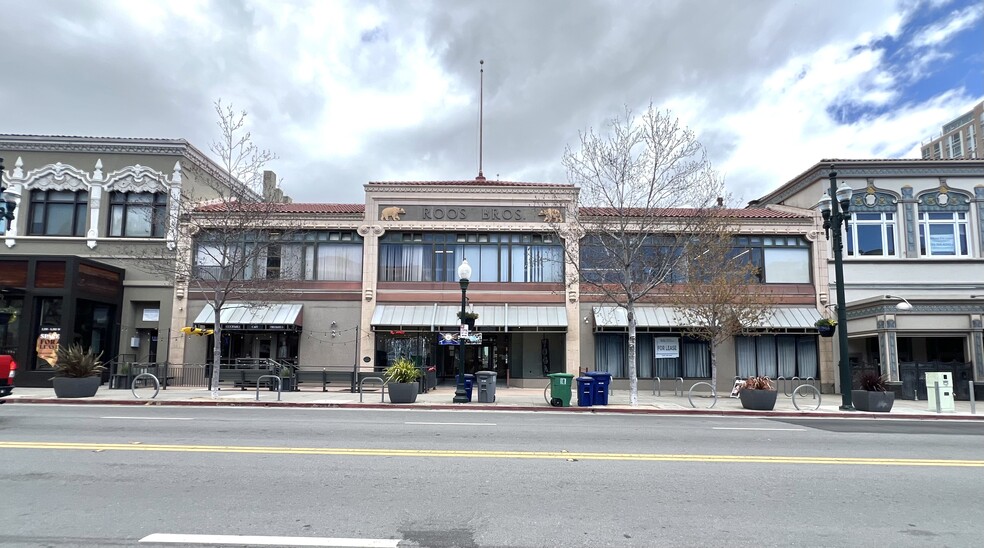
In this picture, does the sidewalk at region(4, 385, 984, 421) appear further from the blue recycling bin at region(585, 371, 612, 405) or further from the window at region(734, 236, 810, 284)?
the window at region(734, 236, 810, 284)

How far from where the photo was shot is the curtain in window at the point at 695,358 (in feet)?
81.7

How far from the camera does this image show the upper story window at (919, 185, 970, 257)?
25125 mm

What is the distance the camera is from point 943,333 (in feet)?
70.8

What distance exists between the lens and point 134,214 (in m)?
25.6

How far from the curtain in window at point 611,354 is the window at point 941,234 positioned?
13.3 metres

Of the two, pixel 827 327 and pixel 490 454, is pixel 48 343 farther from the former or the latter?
pixel 827 327

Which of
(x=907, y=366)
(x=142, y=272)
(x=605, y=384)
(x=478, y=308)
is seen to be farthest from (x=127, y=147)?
(x=907, y=366)

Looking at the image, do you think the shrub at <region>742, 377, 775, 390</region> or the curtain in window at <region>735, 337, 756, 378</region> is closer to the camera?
the shrub at <region>742, 377, 775, 390</region>

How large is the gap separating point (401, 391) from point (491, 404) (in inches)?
105

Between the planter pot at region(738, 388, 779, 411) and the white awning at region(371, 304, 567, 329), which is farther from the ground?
the white awning at region(371, 304, 567, 329)

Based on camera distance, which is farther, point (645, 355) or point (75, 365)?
point (645, 355)

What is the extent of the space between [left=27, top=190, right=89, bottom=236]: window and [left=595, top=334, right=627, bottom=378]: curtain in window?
22555 millimetres

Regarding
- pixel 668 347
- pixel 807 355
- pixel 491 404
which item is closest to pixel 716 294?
pixel 668 347

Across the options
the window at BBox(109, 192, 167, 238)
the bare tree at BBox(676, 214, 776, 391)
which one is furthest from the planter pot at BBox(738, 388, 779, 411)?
the window at BBox(109, 192, 167, 238)
